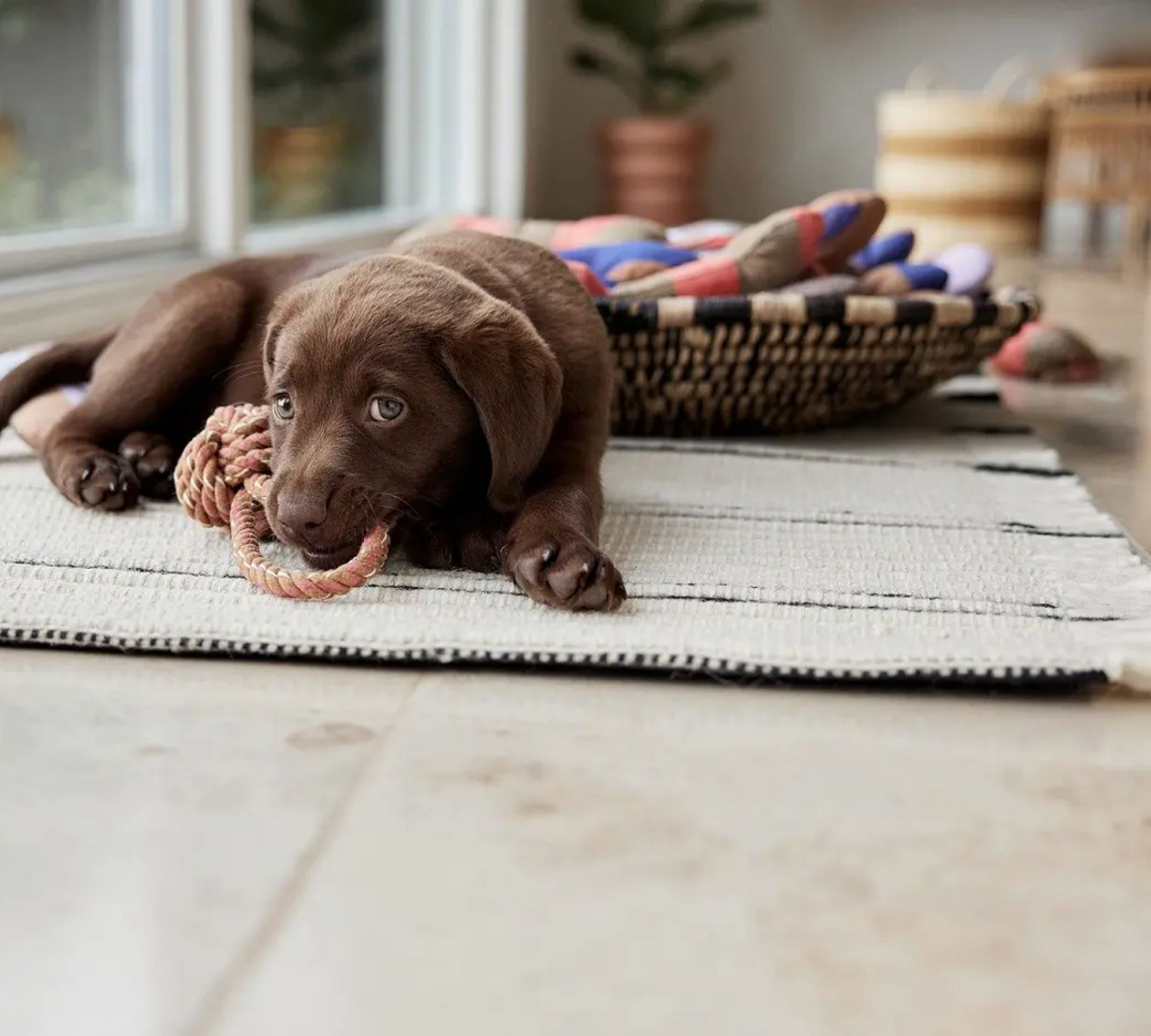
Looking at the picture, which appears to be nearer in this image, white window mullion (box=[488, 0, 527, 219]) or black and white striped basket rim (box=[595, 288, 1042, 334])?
black and white striped basket rim (box=[595, 288, 1042, 334])

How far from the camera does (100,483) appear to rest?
5.78ft

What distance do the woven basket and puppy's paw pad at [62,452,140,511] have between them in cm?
71

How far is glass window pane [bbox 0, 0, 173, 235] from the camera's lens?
3.03m

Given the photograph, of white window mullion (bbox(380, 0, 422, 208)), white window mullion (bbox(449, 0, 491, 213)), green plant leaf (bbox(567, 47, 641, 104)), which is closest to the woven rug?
white window mullion (bbox(380, 0, 422, 208))

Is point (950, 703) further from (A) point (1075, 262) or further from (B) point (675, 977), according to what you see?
(A) point (1075, 262)

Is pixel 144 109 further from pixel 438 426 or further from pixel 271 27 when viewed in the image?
pixel 438 426

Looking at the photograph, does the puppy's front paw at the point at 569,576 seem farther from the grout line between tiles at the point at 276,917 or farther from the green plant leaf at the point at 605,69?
the green plant leaf at the point at 605,69

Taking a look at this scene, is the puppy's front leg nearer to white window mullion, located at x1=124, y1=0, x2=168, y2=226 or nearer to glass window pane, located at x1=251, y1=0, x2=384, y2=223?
white window mullion, located at x1=124, y1=0, x2=168, y2=226

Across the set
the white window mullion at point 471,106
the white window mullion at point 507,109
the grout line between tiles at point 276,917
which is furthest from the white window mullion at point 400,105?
the grout line between tiles at point 276,917

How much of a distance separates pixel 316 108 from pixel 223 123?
1.14 metres

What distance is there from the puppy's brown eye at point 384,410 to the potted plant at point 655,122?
5.31 meters

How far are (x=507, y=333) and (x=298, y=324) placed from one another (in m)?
0.21

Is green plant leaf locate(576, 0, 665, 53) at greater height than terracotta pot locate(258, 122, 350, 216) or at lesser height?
greater

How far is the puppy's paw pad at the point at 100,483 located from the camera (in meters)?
1.75
